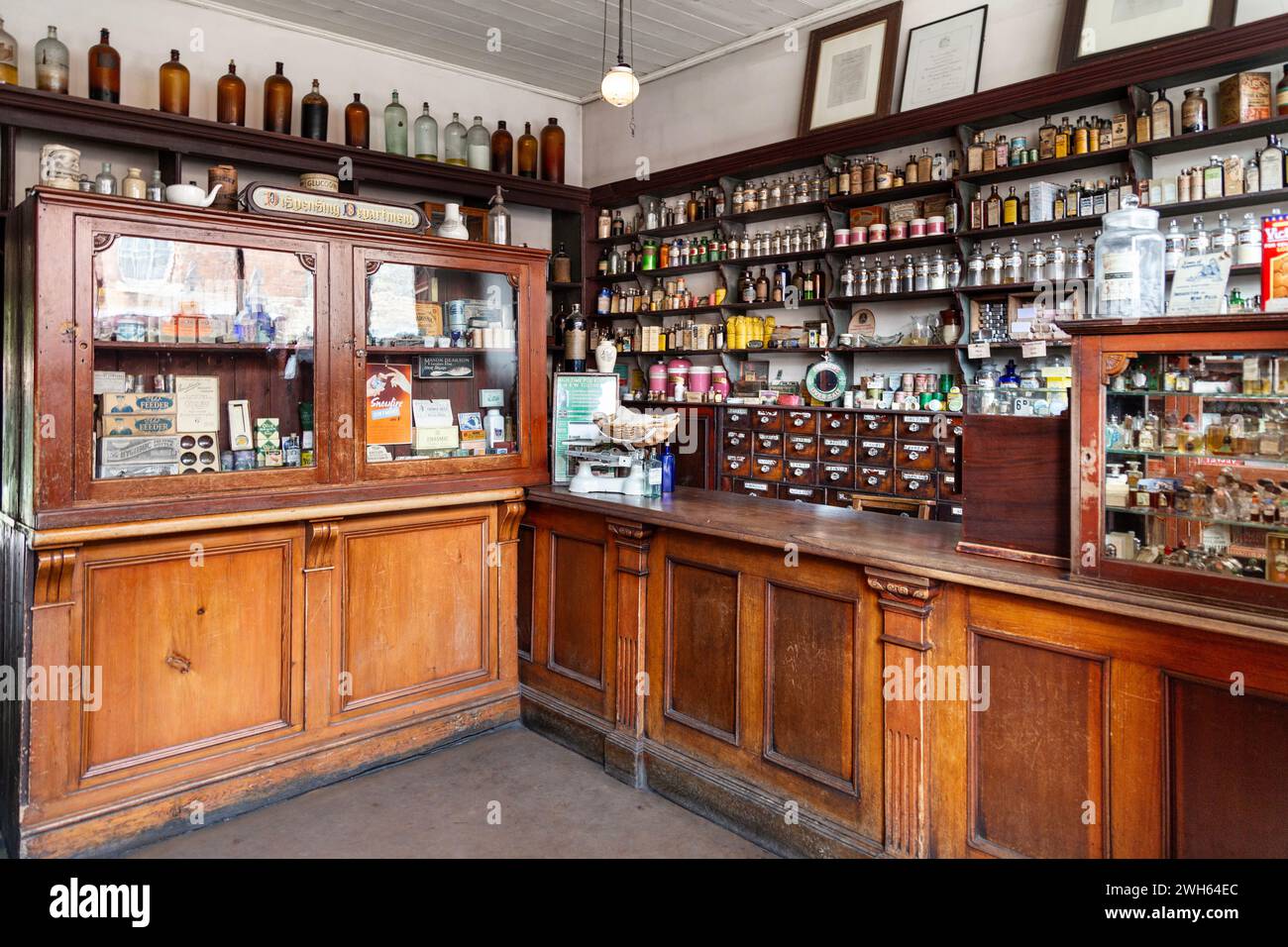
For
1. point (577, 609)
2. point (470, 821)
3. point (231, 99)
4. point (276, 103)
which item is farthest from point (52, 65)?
point (470, 821)

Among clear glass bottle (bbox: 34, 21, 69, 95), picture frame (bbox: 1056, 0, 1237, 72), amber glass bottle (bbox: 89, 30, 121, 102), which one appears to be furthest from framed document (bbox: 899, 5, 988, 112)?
clear glass bottle (bbox: 34, 21, 69, 95)

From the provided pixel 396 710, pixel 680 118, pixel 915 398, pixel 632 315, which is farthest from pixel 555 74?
pixel 396 710

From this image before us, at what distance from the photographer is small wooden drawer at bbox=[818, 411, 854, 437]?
15.5ft

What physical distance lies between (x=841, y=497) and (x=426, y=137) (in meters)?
3.48

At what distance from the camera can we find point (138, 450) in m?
2.70

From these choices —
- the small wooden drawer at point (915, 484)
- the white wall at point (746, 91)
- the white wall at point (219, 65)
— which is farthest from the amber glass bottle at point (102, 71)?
the small wooden drawer at point (915, 484)

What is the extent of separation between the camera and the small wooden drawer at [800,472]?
490 centimetres

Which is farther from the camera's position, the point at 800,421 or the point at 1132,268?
the point at 800,421

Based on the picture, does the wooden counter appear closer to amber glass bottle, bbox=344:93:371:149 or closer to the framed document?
the framed document

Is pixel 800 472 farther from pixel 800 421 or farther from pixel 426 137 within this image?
pixel 426 137

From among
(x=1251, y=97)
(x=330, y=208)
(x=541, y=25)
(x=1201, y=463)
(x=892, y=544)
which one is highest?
(x=541, y=25)

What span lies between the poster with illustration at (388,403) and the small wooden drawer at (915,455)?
2.56m

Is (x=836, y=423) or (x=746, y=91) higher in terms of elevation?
(x=746, y=91)

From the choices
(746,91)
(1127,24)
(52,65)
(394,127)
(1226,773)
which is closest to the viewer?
(1226,773)
